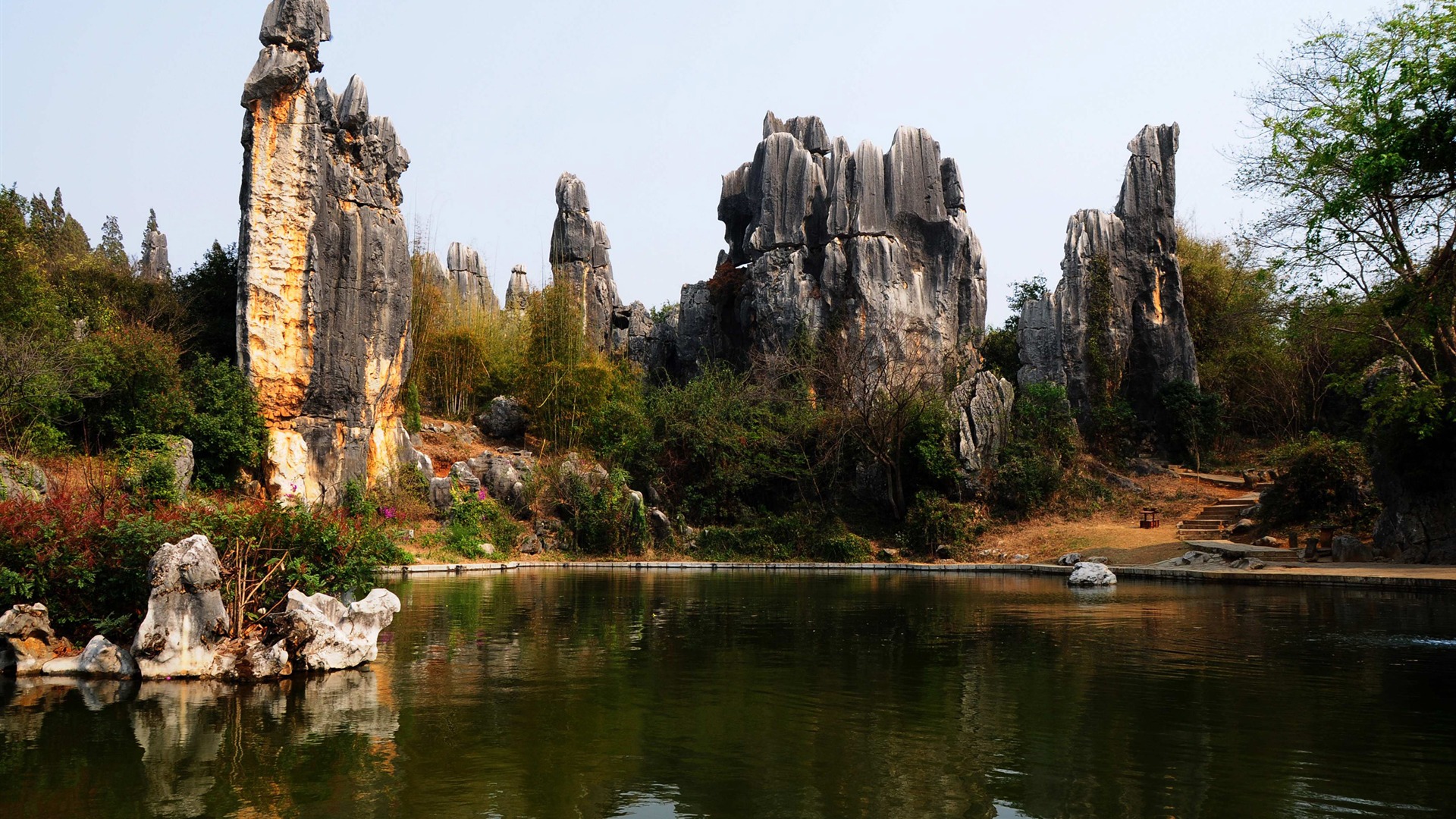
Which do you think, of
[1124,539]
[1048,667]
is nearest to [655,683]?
[1048,667]

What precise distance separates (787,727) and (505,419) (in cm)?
2505

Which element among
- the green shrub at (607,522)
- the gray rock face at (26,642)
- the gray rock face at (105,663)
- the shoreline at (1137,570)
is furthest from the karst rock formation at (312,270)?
the gray rock face at (105,663)

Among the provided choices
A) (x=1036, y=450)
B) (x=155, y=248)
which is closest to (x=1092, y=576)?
(x=1036, y=450)

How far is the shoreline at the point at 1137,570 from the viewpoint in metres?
15.1

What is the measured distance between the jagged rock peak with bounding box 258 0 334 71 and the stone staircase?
74.9 feet

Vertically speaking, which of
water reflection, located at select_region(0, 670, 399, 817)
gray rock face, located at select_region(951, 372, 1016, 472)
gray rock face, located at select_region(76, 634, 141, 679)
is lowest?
water reflection, located at select_region(0, 670, 399, 817)

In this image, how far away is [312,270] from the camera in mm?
23641

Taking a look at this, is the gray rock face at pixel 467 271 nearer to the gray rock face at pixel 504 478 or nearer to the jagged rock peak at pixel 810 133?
the jagged rock peak at pixel 810 133

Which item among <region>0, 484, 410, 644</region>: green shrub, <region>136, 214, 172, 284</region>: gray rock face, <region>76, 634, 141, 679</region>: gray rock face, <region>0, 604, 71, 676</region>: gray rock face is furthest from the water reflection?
<region>136, 214, 172, 284</region>: gray rock face

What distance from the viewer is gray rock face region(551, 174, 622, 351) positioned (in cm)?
3772

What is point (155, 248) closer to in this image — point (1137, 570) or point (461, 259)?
point (461, 259)

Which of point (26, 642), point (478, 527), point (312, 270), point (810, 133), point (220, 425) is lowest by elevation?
point (26, 642)

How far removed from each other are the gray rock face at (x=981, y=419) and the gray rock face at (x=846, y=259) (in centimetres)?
508

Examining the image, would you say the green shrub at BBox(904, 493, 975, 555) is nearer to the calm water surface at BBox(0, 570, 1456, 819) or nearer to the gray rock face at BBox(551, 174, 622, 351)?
the calm water surface at BBox(0, 570, 1456, 819)
